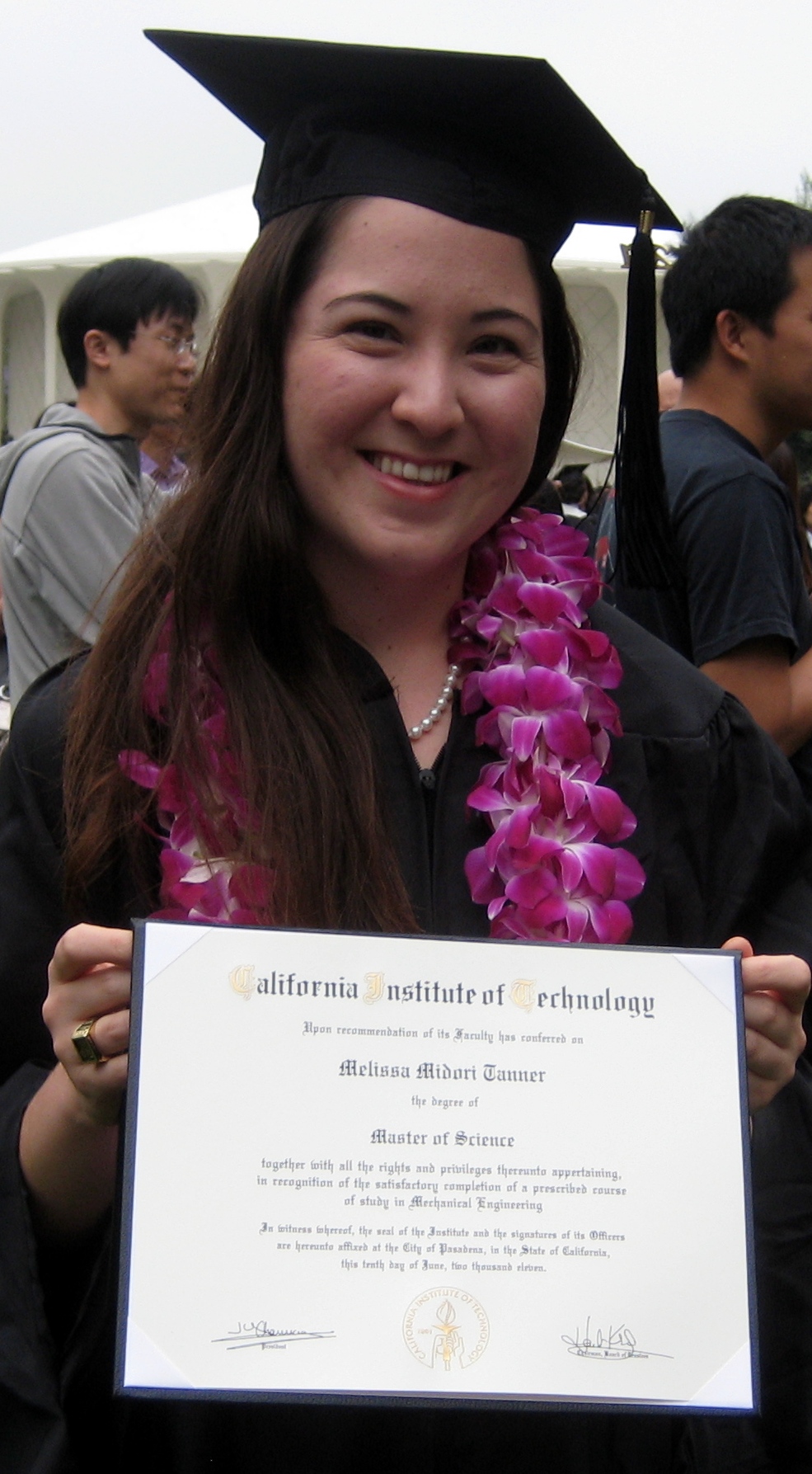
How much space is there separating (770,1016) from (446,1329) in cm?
40

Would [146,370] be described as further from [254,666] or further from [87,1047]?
[87,1047]

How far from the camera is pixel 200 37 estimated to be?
1.56 metres

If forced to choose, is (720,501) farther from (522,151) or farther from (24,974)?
(24,974)

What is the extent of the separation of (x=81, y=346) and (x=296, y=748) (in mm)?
2896

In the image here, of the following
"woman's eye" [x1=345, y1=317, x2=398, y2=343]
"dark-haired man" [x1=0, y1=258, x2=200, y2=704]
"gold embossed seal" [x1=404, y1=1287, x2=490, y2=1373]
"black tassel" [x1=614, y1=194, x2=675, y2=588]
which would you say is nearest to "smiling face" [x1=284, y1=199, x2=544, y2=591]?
"woman's eye" [x1=345, y1=317, x2=398, y2=343]

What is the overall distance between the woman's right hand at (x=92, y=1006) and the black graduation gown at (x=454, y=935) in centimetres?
18

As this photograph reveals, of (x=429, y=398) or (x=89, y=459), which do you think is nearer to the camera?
(x=429, y=398)

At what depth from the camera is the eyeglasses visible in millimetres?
3971

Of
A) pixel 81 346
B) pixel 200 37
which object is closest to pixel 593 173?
pixel 200 37

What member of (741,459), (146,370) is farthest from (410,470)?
(146,370)

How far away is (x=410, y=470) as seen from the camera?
1.48 meters

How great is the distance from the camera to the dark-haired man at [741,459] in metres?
2.56

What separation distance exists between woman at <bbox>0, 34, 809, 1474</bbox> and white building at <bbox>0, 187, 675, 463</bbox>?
36.2 ft
